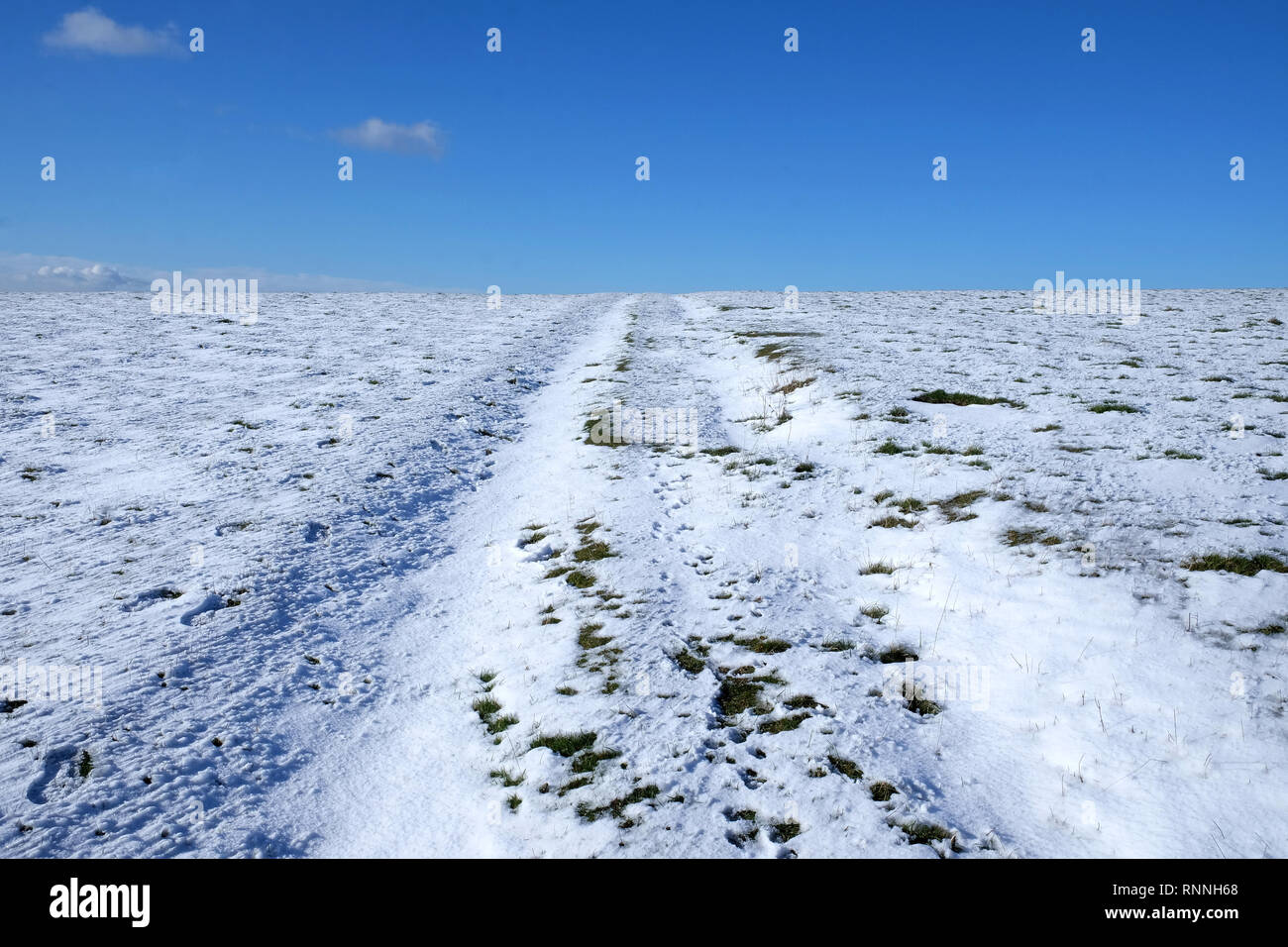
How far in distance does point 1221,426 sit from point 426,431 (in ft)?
63.2

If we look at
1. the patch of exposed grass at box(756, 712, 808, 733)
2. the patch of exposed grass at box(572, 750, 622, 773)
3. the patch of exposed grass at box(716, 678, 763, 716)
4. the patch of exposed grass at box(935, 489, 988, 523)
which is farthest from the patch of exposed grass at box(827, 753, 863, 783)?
the patch of exposed grass at box(935, 489, 988, 523)

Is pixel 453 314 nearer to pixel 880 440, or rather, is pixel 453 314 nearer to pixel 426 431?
pixel 426 431

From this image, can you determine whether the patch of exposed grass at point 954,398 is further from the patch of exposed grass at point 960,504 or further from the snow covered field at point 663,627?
the patch of exposed grass at point 960,504

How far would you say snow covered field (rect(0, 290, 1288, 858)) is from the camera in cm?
574

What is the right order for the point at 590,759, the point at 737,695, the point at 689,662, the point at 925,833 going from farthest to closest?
the point at 689,662 < the point at 737,695 < the point at 590,759 < the point at 925,833

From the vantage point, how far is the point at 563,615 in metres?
9.48

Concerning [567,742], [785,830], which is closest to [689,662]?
[567,742]

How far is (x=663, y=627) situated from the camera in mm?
8922

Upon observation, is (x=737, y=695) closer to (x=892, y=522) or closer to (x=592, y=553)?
(x=592, y=553)

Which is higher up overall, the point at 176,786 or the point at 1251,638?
the point at 1251,638

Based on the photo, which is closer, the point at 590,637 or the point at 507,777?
the point at 507,777

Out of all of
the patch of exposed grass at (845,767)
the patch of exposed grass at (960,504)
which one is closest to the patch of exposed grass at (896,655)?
the patch of exposed grass at (845,767)

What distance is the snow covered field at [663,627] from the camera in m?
5.74
